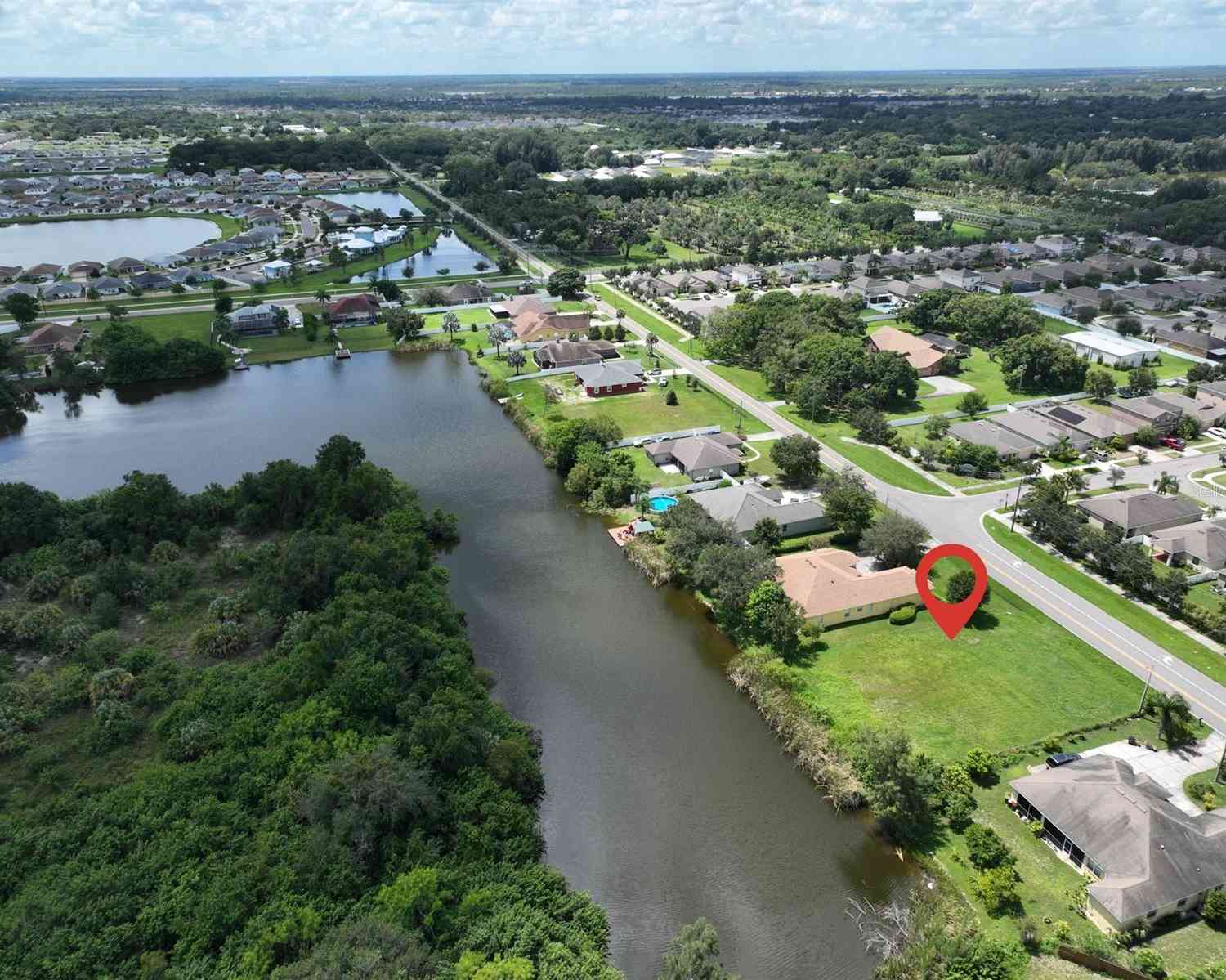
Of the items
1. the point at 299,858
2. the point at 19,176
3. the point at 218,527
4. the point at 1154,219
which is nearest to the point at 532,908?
the point at 299,858

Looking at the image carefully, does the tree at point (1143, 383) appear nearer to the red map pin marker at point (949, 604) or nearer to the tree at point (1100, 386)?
the tree at point (1100, 386)

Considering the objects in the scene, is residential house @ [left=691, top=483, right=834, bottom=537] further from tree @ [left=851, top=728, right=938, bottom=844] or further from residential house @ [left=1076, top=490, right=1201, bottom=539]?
tree @ [left=851, top=728, right=938, bottom=844]

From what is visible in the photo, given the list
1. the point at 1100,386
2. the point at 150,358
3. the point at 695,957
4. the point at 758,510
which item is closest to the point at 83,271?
the point at 150,358

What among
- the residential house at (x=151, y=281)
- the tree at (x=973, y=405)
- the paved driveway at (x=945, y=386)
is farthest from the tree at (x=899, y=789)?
the residential house at (x=151, y=281)

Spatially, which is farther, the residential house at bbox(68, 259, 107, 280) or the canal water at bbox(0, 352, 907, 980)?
the residential house at bbox(68, 259, 107, 280)

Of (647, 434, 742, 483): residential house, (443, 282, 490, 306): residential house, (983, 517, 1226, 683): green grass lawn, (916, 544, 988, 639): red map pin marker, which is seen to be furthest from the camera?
(443, 282, 490, 306): residential house

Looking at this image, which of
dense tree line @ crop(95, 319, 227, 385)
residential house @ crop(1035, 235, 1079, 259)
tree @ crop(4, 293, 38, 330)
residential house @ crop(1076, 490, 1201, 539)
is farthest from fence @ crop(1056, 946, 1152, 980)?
residential house @ crop(1035, 235, 1079, 259)

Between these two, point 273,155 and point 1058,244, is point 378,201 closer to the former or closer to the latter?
point 273,155
